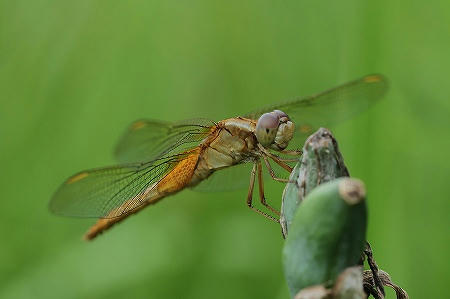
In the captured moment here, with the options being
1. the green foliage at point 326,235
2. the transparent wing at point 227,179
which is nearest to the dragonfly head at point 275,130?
the transparent wing at point 227,179

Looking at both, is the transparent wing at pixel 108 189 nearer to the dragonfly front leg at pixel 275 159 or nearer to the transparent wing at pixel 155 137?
the transparent wing at pixel 155 137

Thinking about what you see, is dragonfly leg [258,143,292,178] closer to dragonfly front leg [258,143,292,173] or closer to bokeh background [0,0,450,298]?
dragonfly front leg [258,143,292,173]

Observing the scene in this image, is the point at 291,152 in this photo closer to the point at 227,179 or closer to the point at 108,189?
the point at 227,179

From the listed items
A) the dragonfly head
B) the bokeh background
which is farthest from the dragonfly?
the bokeh background

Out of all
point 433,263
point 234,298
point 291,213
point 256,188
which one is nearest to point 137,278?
point 234,298

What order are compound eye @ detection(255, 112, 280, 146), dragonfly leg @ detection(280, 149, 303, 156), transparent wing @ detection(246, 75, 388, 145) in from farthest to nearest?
1. transparent wing @ detection(246, 75, 388, 145)
2. compound eye @ detection(255, 112, 280, 146)
3. dragonfly leg @ detection(280, 149, 303, 156)

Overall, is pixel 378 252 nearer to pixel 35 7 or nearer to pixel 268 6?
pixel 268 6
